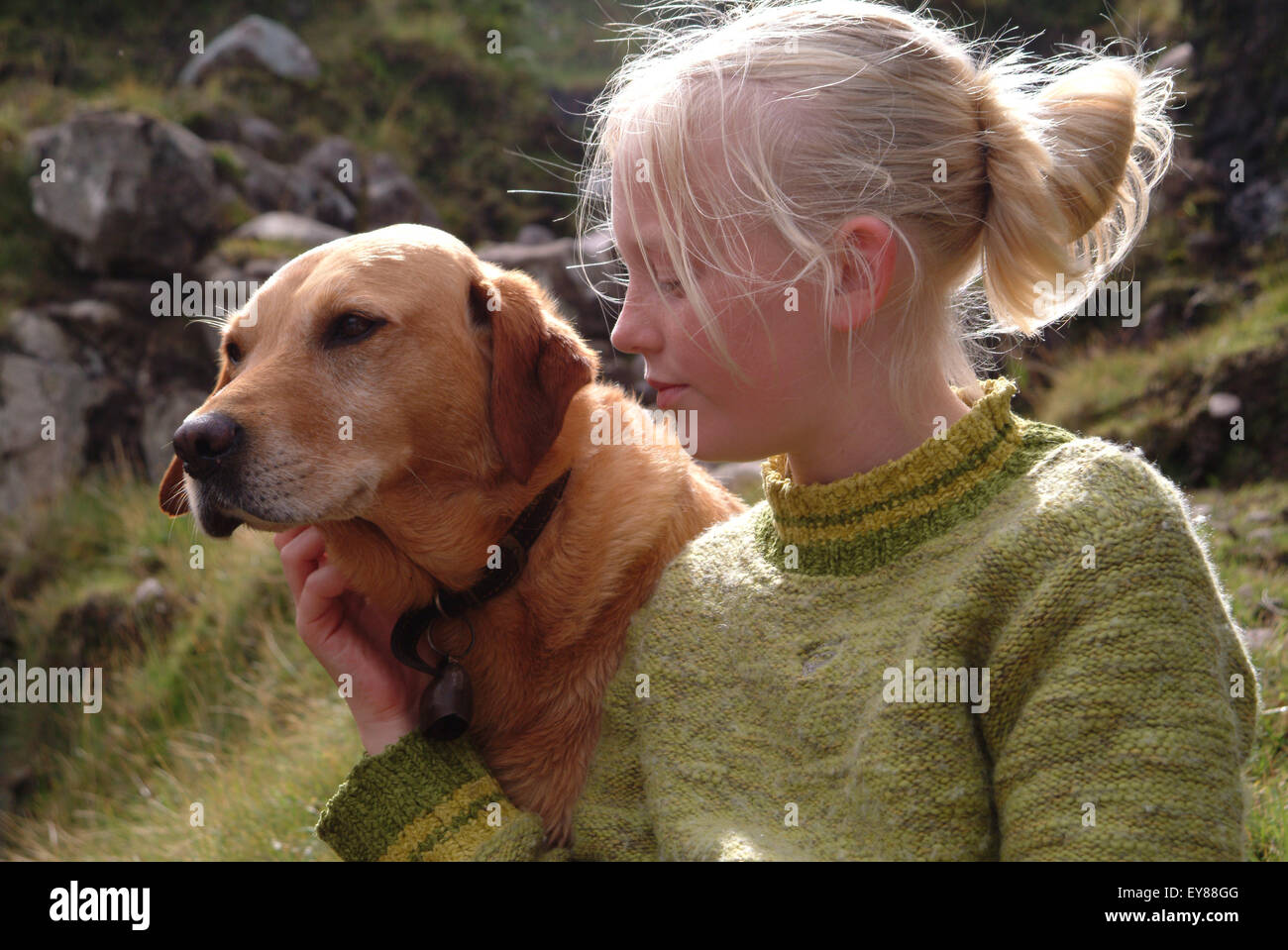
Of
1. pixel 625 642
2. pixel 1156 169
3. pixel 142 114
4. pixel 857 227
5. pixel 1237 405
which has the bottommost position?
pixel 625 642

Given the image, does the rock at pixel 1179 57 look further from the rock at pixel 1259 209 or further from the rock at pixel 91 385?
the rock at pixel 91 385

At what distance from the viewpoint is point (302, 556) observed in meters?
Answer: 2.56

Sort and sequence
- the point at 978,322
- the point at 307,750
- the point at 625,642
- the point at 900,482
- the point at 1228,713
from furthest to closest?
the point at 307,750 → the point at 978,322 → the point at 625,642 → the point at 900,482 → the point at 1228,713

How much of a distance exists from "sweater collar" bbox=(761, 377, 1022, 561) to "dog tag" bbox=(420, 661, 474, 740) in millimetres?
738

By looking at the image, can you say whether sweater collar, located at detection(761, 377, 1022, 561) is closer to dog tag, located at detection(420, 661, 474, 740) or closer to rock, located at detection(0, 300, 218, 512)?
dog tag, located at detection(420, 661, 474, 740)

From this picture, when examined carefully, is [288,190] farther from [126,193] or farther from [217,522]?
[217,522]

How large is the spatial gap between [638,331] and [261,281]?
753cm

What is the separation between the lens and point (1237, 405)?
18.0ft

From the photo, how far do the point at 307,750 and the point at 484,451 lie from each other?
8.28 feet

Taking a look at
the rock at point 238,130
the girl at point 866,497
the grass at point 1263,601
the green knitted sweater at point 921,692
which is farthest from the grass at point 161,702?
the rock at point 238,130

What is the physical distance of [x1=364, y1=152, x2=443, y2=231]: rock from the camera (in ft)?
36.9

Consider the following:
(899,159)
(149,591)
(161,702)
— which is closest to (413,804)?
(899,159)
